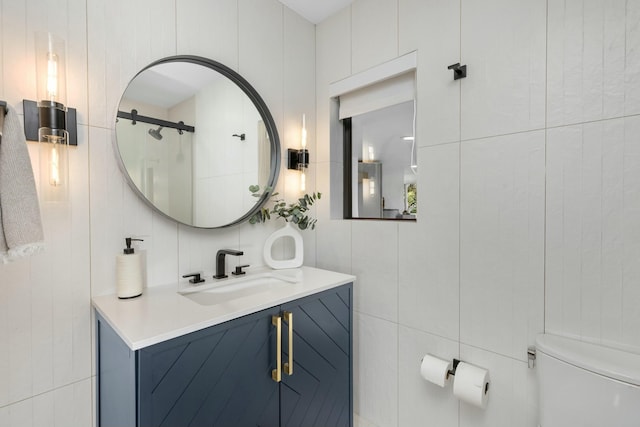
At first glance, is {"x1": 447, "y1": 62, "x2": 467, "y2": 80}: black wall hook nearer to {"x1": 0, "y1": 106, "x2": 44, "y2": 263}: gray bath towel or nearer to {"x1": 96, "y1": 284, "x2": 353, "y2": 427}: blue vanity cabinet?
{"x1": 96, "y1": 284, "x2": 353, "y2": 427}: blue vanity cabinet

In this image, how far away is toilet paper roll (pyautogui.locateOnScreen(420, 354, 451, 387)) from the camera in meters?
1.27

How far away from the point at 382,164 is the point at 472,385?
45.1 inches

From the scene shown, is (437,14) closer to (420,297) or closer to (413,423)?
(420,297)

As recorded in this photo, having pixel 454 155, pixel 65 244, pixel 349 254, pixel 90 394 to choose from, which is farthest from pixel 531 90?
pixel 90 394

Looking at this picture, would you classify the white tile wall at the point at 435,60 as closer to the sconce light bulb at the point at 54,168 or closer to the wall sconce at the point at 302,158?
the wall sconce at the point at 302,158

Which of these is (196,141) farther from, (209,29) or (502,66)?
(502,66)

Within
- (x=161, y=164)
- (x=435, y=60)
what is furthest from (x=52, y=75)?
(x=435, y=60)

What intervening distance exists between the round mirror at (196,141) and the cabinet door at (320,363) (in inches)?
23.1

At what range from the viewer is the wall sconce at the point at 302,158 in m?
1.74

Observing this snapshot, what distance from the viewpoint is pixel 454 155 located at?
4.29 ft

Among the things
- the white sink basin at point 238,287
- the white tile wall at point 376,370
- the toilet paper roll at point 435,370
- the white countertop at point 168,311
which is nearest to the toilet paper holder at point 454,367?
the toilet paper roll at point 435,370

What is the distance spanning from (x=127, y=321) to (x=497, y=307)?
52.0 inches

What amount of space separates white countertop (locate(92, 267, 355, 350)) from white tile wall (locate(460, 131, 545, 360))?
641 millimetres

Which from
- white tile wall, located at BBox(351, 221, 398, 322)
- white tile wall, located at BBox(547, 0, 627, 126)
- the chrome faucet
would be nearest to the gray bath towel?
the chrome faucet
